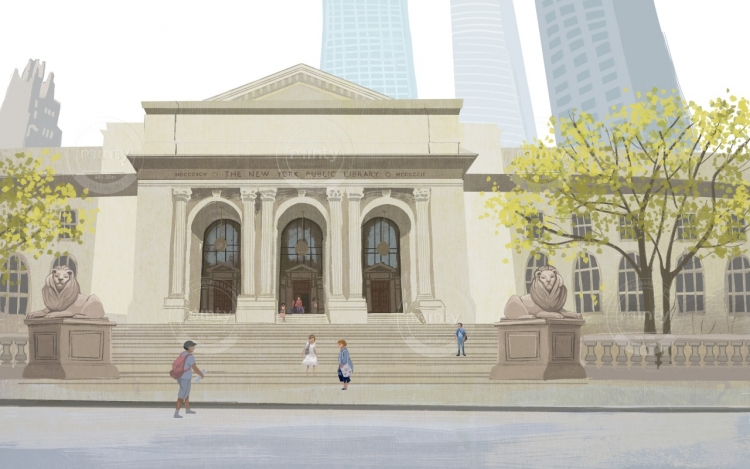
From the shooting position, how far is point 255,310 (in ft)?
141

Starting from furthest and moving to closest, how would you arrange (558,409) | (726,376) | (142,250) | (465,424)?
(142,250) < (726,376) < (558,409) < (465,424)

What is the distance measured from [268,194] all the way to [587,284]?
1851cm

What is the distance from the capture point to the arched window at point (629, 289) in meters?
47.8

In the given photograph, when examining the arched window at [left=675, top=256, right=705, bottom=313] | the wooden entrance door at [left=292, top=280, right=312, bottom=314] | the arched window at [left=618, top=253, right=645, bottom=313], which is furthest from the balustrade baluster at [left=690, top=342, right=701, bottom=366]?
the wooden entrance door at [left=292, top=280, right=312, bottom=314]

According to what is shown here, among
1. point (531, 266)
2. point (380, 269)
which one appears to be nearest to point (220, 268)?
point (380, 269)

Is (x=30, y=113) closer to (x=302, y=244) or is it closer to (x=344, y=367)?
(x=302, y=244)

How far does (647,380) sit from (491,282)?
24.2 meters

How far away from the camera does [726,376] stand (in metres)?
25.9

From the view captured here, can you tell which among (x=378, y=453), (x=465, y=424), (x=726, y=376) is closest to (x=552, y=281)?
(x=726, y=376)

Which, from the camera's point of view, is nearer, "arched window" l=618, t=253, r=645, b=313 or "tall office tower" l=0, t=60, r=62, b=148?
"arched window" l=618, t=253, r=645, b=313

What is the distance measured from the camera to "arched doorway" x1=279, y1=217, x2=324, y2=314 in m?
47.6

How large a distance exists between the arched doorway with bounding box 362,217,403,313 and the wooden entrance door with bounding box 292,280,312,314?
3.13 metres

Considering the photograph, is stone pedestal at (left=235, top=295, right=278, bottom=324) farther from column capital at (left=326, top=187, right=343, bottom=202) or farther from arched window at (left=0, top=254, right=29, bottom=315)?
arched window at (left=0, top=254, right=29, bottom=315)

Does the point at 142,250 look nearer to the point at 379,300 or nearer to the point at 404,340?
the point at 379,300
